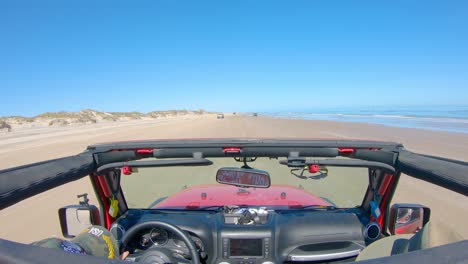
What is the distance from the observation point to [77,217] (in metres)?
3.13

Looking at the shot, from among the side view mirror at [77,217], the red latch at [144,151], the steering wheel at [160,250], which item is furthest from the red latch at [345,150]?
the side view mirror at [77,217]

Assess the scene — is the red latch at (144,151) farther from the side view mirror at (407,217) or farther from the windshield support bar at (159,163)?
the side view mirror at (407,217)

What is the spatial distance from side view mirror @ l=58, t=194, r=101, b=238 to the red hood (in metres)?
0.66

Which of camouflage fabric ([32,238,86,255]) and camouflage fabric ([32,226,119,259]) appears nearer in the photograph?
camouflage fabric ([32,238,86,255])

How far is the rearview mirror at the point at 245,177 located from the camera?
2500 mm

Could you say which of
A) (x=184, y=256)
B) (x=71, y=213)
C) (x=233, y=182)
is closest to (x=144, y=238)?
(x=184, y=256)

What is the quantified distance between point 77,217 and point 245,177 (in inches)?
64.5

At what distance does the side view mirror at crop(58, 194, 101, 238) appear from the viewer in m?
3.10

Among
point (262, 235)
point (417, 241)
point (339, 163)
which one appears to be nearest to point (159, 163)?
point (262, 235)

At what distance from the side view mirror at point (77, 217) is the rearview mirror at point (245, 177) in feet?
4.37

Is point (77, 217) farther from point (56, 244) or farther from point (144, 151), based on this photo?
point (56, 244)

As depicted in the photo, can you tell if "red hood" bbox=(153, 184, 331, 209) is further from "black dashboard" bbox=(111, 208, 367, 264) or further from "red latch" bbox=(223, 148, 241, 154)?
"red latch" bbox=(223, 148, 241, 154)

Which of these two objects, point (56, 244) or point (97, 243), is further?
point (97, 243)

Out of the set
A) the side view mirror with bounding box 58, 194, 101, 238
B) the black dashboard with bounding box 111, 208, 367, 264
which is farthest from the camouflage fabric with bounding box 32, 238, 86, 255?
the side view mirror with bounding box 58, 194, 101, 238
